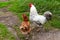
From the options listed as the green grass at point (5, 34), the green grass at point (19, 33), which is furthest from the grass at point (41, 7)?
the green grass at point (5, 34)

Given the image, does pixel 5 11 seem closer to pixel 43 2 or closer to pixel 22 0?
pixel 22 0

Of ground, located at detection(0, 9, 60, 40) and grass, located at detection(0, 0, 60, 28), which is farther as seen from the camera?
grass, located at detection(0, 0, 60, 28)

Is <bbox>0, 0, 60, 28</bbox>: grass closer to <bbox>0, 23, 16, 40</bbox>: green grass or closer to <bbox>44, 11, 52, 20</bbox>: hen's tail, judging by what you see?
<bbox>44, 11, 52, 20</bbox>: hen's tail

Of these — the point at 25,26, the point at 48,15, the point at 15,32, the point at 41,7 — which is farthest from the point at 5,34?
the point at 41,7

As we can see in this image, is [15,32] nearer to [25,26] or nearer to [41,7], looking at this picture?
[25,26]

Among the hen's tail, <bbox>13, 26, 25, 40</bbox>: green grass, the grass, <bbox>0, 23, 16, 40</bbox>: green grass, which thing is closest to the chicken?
<bbox>13, 26, 25, 40</bbox>: green grass

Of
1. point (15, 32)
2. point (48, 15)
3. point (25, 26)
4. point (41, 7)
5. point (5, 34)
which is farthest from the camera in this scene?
point (41, 7)

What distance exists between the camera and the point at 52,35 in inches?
227

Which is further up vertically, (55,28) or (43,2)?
(43,2)

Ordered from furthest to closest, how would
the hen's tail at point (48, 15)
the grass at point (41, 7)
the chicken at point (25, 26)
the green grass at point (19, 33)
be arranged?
the grass at point (41, 7) → the hen's tail at point (48, 15) → the green grass at point (19, 33) → the chicken at point (25, 26)

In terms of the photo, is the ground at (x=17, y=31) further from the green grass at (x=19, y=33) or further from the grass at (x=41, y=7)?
the grass at (x=41, y=7)

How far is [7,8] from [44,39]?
76.8 inches

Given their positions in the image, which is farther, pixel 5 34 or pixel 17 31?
pixel 17 31

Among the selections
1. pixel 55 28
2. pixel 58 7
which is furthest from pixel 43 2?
pixel 55 28
